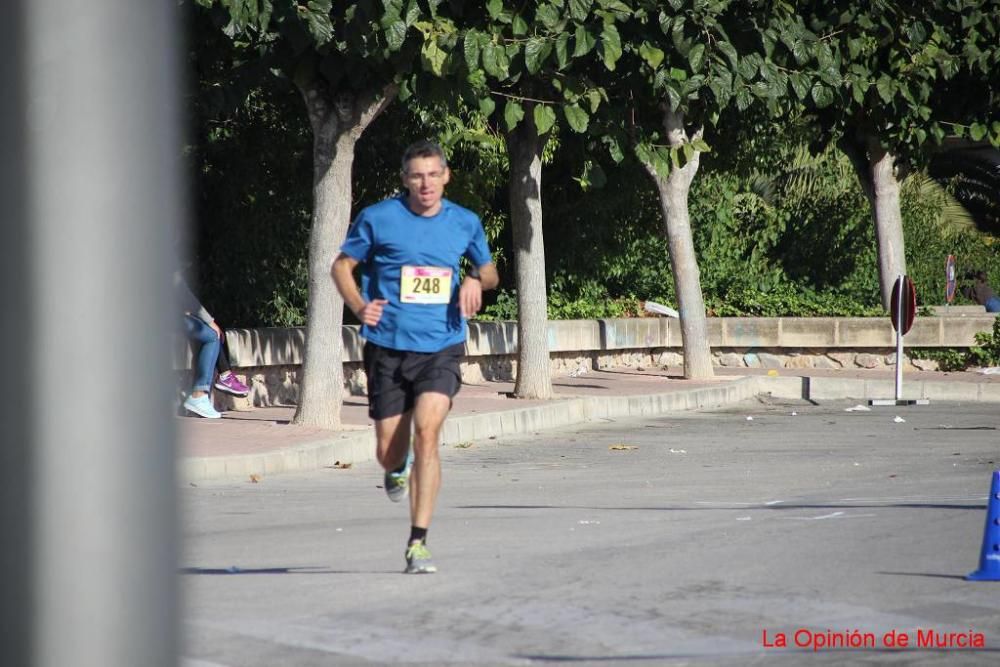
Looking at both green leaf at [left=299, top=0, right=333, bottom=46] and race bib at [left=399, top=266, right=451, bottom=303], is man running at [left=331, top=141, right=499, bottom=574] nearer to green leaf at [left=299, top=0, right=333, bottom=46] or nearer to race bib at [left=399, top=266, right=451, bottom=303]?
race bib at [left=399, top=266, right=451, bottom=303]

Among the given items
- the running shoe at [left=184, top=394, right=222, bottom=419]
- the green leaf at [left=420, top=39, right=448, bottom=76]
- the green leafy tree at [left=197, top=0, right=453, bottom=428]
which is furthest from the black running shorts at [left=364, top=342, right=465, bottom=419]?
the running shoe at [left=184, top=394, right=222, bottom=419]

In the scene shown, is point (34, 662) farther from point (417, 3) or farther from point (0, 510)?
point (417, 3)

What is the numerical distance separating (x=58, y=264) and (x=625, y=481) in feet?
31.9

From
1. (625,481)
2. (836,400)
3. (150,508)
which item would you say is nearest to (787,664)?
(150,508)

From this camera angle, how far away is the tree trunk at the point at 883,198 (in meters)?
23.2

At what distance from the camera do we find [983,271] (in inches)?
1171

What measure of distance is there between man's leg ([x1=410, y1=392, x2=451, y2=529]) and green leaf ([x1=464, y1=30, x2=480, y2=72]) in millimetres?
5934

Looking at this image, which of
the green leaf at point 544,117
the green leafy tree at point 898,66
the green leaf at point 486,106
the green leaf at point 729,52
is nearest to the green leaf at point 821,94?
the green leafy tree at point 898,66

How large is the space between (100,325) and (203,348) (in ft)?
42.1

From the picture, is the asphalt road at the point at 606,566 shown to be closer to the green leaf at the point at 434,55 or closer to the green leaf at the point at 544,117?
the green leaf at the point at 544,117

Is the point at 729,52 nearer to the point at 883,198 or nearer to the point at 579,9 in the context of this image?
the point at 579,9

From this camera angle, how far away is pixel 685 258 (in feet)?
67.2

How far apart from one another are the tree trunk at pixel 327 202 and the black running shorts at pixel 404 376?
20.7ft

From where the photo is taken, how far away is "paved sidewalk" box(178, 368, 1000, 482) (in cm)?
1142
